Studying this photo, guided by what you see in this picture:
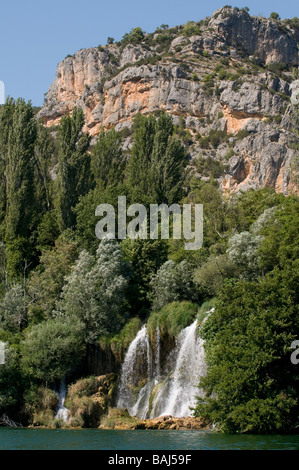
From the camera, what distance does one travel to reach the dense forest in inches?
1097

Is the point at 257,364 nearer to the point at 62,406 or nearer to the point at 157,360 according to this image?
the point at 157,360

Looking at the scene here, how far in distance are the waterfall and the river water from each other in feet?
14.5

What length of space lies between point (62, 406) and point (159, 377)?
626cm

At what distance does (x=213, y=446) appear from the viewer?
879 inches

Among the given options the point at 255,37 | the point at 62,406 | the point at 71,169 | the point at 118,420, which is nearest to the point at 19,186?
the point at 71,169

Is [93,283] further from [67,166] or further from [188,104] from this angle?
[188,104]

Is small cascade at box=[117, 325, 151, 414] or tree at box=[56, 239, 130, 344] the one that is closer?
small cascade at box=[117, 325, 151, 414]

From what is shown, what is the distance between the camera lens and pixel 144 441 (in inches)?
970

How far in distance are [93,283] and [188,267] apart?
669 centimetres

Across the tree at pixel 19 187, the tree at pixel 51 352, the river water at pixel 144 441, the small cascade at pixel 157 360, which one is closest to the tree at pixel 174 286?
the small cascade at pixel 157 360

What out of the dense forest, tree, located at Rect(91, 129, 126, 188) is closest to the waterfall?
the dense forest

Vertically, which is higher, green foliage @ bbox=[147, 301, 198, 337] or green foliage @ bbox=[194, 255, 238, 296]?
green foliage @ bbox=[194, 255, 238, 296]

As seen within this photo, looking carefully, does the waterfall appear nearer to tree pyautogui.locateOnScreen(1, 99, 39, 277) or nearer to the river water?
the river water

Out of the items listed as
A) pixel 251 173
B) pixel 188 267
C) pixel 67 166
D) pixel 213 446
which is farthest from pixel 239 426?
pixel 251 173
